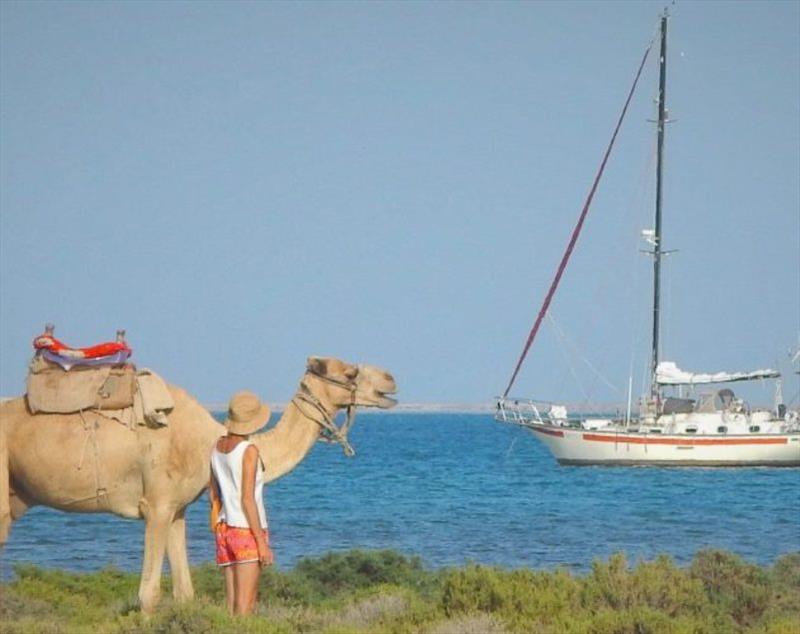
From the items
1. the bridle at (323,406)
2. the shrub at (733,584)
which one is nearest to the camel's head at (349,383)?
the bridle at (323,406)

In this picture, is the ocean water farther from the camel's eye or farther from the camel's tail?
the camel's tail

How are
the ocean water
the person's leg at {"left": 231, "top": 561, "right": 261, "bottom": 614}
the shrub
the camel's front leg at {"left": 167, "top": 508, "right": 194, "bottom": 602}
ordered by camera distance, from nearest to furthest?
the person's leg at {"left": 231, "top": 561, "right": 261, "bottom": 614}
the camel's front leg at {"left": 167, "top": 508, "right": 194, "bottom": 602}
the shrub
the ocean water

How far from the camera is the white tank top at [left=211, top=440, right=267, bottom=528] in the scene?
31.9ft

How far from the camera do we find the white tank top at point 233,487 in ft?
31.9

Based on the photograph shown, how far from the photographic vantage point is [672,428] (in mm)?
59844

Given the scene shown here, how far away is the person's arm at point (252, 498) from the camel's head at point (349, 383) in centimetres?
151

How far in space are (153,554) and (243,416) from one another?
1355 mm

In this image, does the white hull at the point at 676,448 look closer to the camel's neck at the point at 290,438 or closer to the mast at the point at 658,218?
the mast at the point at 658,218

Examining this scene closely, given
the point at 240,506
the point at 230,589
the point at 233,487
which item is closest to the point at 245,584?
the point at 230,589

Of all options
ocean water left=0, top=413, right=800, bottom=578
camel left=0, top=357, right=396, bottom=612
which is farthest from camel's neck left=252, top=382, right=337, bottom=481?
ocean water left=0, top=413, right=800, bottom=578

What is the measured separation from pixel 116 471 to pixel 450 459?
283 feet

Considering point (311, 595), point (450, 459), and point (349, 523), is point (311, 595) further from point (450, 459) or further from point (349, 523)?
point (450, 459)

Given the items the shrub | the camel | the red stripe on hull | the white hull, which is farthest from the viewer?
the white hull

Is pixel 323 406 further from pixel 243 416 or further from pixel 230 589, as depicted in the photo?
pixel 230 589
